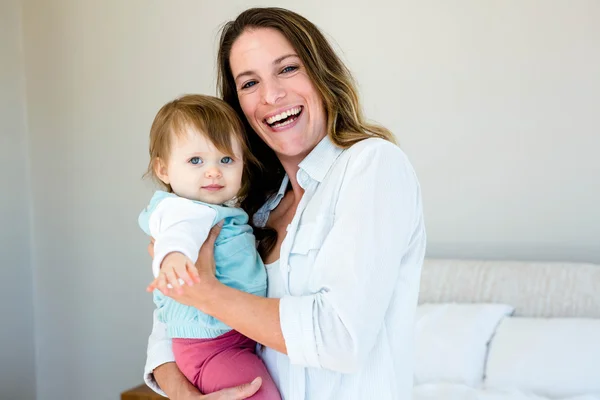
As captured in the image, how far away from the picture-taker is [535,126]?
110 inches

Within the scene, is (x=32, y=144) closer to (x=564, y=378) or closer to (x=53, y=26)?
(x=53, y=26)

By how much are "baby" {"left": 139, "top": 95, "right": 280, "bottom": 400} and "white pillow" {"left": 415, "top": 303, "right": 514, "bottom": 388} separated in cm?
120

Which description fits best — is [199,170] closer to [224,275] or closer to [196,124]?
[196,124]

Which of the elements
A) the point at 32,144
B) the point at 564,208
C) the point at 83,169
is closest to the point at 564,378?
the point at 564,208

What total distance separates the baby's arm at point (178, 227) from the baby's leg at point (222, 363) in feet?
0.73

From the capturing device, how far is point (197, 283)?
49.4 inches

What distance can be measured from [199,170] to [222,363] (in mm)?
390

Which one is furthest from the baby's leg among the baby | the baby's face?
the baby's face

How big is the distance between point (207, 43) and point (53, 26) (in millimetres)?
873

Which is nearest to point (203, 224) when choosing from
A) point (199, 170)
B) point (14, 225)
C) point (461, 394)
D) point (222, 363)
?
point (199, 170)

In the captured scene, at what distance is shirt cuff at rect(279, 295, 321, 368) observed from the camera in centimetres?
118

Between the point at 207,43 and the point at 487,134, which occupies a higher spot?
the point at 207,43

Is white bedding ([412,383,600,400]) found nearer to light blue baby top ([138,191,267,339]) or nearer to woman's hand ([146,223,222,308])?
light blue baby top ([138,191,267,339])

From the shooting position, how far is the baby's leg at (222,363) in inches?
53.9
